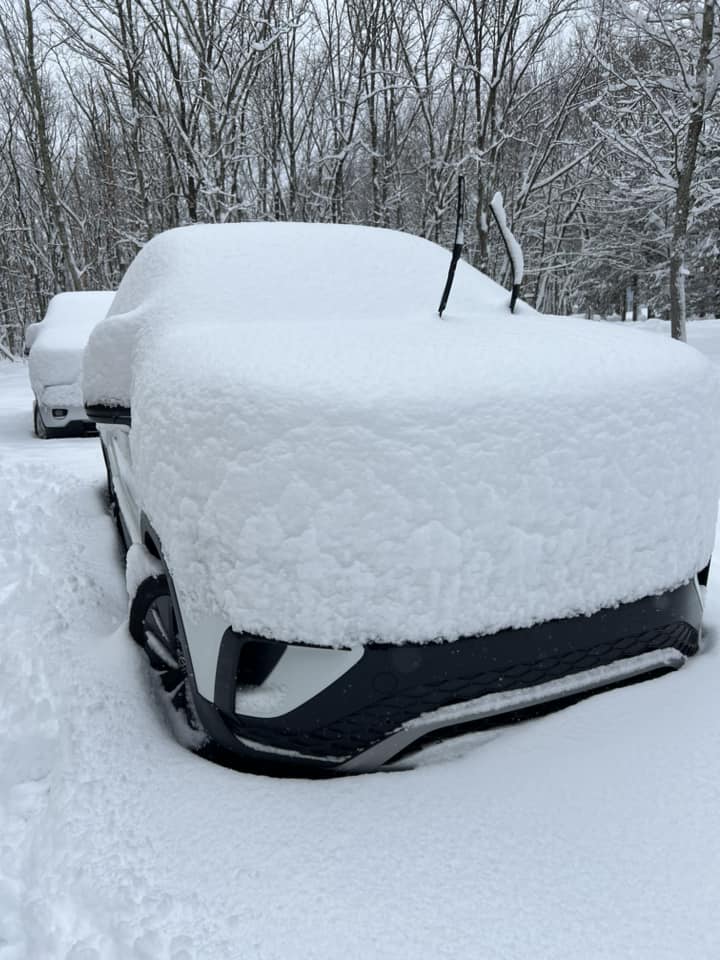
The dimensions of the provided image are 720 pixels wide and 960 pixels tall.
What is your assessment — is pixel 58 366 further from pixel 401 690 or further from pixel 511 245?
pixel 401 690

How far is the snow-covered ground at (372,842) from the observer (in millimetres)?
1250

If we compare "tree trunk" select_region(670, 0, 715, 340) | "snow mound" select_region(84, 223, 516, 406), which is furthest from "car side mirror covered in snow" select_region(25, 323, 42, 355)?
"tree trunk" select_region(670, 0, 715, 340)

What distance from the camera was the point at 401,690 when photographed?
57.9 inches

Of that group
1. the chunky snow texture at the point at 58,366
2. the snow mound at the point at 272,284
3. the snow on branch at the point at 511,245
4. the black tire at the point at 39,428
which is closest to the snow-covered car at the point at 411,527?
the snow mound at the point at 272,284

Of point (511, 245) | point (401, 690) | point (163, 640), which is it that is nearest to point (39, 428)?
point (163, 640)

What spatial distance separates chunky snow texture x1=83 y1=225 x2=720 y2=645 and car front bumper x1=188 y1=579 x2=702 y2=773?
0.17ft

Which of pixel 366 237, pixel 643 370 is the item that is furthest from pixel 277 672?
pixel 366 237

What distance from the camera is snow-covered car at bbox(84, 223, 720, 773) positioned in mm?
1414

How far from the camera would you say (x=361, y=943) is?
1234mm

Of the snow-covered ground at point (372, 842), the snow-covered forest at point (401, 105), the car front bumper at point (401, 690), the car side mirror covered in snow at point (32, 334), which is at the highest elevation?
the snow-covered forest at point (401, 105)

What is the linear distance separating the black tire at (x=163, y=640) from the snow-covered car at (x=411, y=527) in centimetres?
4

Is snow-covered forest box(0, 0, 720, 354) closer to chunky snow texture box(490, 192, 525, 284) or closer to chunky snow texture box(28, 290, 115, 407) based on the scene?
chunky snow texture box(28, 290, 115, 407)

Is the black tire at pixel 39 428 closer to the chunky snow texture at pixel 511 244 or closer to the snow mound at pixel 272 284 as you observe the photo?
the snow mound at pixel 272 284

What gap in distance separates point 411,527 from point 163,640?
3.43ft
